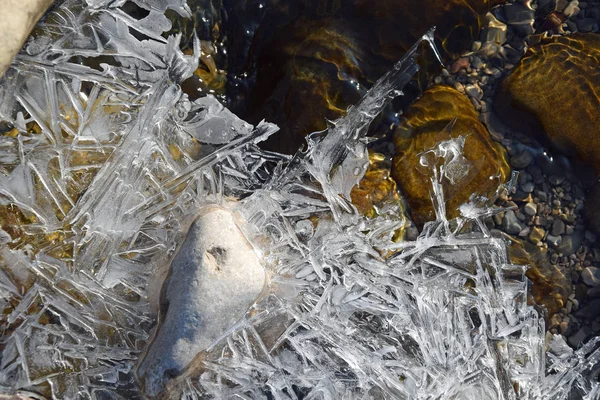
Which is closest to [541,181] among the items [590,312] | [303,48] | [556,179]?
[556,179]

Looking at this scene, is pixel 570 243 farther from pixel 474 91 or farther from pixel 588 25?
pixel 588 25

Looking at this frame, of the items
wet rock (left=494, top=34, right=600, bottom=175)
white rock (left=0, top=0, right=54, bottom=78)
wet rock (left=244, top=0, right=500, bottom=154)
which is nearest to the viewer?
white rock (left=0, top=0, right=54, bottom=78)

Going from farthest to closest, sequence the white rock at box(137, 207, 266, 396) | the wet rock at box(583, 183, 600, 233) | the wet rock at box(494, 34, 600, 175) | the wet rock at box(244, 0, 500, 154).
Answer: the wet rock at box(583, 183, 600, 233), the wet rock at box(494, 34, 600, 175), the wet rock at box(244, 0, 500, 154), the white rock at box(137, 207, 266, 396)

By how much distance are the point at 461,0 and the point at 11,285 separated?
343cm

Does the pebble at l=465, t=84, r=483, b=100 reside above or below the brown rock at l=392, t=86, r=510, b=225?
above

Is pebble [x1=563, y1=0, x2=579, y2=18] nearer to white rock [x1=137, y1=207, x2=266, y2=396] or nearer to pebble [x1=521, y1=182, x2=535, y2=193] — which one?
pebble [x1=521, y1=182, x2=535, y2=193]

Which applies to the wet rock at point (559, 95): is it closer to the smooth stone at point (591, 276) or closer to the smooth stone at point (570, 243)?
the smooth stone at point (570, 243)

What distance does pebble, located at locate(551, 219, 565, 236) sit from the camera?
4082 millimetres

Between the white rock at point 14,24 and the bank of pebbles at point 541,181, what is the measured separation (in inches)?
108

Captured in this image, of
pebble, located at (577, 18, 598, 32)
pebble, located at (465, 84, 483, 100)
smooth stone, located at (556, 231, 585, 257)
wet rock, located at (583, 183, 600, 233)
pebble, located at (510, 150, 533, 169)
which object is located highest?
pebble, located at (577, 18, 598, 32)

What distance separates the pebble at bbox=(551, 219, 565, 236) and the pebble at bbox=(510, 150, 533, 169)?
49 centimetres

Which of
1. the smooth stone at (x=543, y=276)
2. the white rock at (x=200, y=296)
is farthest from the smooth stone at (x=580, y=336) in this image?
the white rock at (x=200, y=296)

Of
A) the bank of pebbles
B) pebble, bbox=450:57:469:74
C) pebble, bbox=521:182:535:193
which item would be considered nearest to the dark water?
pebble, bbox=450:57:469:74

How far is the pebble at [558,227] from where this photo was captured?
4082 mm
